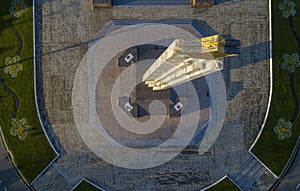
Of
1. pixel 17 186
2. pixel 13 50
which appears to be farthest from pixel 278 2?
pixel 17 186

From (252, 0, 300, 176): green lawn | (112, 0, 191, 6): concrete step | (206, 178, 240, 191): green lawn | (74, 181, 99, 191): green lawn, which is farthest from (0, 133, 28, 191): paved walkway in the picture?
(252, 0, 300, 176): green lawn

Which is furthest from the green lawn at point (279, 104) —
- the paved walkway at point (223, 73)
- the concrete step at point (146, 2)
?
the concrete step at point (146, 2)

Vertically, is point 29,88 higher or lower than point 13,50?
lower

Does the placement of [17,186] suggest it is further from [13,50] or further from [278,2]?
[278,2]

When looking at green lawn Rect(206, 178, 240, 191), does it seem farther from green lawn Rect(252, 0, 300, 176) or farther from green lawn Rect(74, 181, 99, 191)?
green lawn Rect(74, 181, 99, 191)

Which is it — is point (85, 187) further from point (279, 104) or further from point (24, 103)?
point (279, 104)
